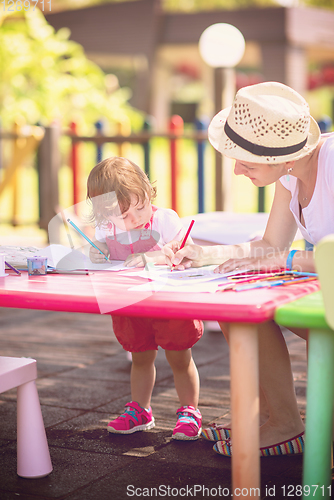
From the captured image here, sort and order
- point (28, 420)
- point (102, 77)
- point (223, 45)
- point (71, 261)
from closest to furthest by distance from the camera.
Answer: point (28, 420), point (71, 261), point (223, 45), point (102, 77)

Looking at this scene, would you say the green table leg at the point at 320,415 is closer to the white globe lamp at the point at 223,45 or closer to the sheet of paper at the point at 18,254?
the sheet of paper at the point at 18,254

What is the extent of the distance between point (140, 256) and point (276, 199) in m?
0.51

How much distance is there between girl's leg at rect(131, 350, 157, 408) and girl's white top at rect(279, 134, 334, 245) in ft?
2.51

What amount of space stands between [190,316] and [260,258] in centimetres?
51

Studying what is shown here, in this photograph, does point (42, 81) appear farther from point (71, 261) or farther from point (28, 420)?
point (28, 420)

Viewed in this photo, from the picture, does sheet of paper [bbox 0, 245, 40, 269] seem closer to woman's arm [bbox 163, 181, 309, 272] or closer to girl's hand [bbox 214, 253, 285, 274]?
woman's arm [bbox 163, 181, 309, 272]

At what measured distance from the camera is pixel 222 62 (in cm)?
521

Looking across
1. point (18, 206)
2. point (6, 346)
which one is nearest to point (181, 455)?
point (6, 346)

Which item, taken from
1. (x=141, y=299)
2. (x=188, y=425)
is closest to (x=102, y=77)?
(x=188, y=425)

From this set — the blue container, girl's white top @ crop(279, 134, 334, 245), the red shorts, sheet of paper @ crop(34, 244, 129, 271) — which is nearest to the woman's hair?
sheet of paper @ crop(34, 244, 129, 271)

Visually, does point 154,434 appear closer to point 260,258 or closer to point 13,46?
point 260,258

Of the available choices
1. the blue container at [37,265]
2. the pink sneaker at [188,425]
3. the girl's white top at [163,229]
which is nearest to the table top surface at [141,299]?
the blue container at [37,265]

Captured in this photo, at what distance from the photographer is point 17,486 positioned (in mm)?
1965

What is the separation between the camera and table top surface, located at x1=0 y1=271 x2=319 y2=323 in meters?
1.46
